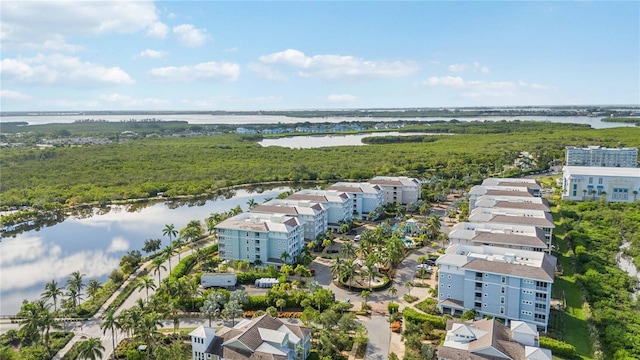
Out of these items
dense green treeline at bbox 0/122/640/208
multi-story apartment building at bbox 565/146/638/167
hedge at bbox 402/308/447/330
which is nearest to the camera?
hedge at bbox 402/308/447/330

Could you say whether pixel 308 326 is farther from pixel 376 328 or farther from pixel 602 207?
pixel 602 207

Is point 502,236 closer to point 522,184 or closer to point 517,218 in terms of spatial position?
point 517,218

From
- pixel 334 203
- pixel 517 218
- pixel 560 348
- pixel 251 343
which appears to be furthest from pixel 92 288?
pixel 517 218

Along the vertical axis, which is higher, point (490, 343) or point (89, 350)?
point (490, 343)

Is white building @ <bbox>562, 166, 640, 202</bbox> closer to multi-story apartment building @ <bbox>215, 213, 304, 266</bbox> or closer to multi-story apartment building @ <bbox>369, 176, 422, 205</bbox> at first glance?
multi-story apartment building @ <bbox>369, 176, 422, 205</bbox>

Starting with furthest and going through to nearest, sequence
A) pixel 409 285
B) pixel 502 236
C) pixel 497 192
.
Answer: pixel 497 192 < pixel 502 236 < pixel 409 285

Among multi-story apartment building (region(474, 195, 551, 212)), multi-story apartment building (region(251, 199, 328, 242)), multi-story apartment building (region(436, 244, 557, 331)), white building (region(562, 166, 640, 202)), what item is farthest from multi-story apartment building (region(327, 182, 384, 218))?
white building (region(562, 166, 640, 202))
